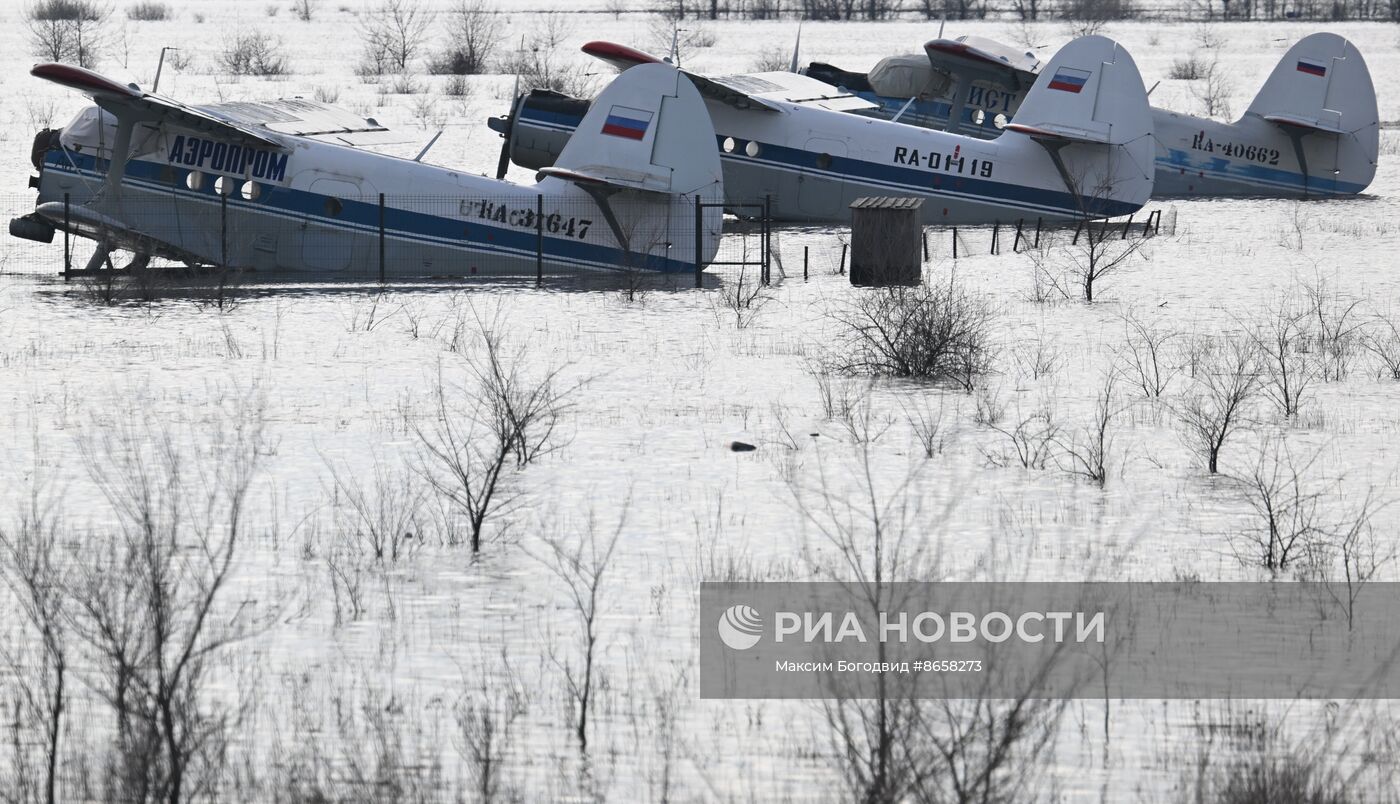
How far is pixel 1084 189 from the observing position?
1116 inches

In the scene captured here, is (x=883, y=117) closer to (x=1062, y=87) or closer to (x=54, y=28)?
(x=1062, y=87)

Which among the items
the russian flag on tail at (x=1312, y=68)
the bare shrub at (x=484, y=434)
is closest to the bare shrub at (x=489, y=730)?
the bare shrub at (x=484, y=434)

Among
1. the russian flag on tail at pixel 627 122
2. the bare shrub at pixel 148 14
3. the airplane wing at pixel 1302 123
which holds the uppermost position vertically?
the bare shrub at pixel 148 14

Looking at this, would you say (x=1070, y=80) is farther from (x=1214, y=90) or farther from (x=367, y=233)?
(x=1214, y=90)

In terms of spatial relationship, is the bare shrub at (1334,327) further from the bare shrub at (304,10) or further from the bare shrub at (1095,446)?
the bare shrub at (304,10)

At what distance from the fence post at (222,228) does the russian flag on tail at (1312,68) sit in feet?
66.8

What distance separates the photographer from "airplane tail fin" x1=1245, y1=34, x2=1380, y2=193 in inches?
1254

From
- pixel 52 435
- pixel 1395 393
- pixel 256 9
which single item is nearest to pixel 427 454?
pixel 52 435

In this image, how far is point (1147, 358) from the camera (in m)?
16.9

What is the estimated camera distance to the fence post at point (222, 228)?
Result: 21781 mm

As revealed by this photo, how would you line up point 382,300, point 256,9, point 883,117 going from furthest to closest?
1. point 256,9
2. point 883,117
3. point 382,300

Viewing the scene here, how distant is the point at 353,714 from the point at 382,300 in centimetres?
1397

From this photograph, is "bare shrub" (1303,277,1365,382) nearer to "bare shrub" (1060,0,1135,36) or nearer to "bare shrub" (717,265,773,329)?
"bare shrub" (717,265,773,329)

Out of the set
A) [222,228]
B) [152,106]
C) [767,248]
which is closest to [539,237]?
[767,248]
